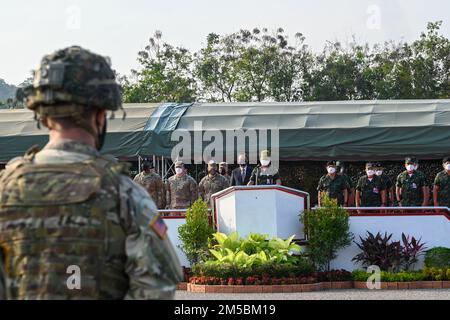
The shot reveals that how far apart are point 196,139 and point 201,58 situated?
2450 cm

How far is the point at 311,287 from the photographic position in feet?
52.0

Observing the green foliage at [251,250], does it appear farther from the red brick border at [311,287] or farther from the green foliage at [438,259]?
the green foliage at [438,259]

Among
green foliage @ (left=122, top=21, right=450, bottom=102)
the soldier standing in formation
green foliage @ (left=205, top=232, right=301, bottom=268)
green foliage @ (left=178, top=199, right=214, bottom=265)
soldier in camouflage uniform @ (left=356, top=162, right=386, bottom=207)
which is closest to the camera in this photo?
green foliage @ (left=205, top=232, right=301, bottom=268)

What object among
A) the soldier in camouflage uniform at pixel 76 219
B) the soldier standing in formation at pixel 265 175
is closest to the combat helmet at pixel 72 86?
the soldier in camouflage uniform at pixel 76 219

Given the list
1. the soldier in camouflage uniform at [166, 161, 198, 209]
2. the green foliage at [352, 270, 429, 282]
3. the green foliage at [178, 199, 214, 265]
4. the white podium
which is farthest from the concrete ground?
the soldier in camouflage uniform at [166, 161, 198, 209]

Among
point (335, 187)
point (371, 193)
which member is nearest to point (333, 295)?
point (335, 187)

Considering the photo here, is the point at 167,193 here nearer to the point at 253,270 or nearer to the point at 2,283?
the point at 253,270

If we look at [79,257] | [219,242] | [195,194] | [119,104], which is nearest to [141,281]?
[79,257]

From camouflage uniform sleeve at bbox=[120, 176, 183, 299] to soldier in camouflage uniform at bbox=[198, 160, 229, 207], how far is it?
16911 millimetres

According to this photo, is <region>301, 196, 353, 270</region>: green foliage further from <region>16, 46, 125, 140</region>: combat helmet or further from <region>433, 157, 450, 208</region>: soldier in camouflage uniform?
<region>16, 46, 125, 140</region>: combat helmet

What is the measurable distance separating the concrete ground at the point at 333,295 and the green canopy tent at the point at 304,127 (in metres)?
9.30

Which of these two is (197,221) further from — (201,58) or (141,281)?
(201,58)

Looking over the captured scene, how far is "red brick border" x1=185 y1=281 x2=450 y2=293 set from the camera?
1559 cm

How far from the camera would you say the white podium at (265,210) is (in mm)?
17250
